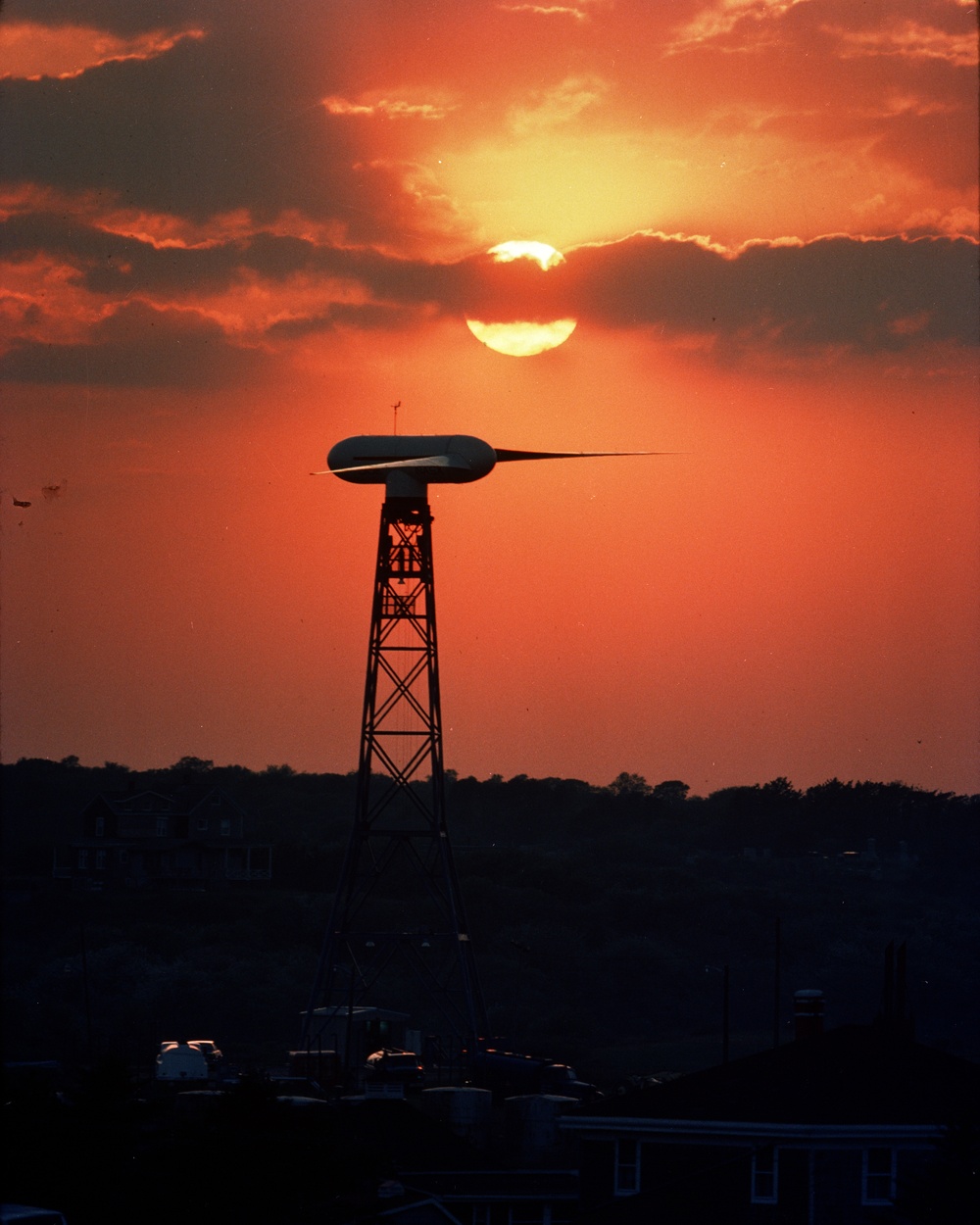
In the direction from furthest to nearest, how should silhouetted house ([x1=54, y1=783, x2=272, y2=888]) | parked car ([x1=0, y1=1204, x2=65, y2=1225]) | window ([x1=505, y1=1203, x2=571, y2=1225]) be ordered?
silhouetted house ([x1=54, y1=783, x2=272, y2=888]), window ([x1=505, y1=1203, x2=571, y2=1225]), parked car ([x1=0, y1=1204, x2=65, y2=1225])

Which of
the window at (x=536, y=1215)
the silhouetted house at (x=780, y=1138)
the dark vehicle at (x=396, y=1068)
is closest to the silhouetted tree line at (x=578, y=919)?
the dark vehicle at (x=396, y=1068)

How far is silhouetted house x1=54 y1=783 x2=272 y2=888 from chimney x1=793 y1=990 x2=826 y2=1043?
63449 millimetres

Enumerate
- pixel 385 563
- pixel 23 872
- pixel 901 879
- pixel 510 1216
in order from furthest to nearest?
pixel 901 879, pixel 23 872, pixel 385 563, pixel 510 1216

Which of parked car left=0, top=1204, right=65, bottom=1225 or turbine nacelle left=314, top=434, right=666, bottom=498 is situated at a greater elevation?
turbine nacelle left=314, top=434, right=666, bottom=498

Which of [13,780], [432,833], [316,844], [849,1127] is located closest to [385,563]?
[432,833]

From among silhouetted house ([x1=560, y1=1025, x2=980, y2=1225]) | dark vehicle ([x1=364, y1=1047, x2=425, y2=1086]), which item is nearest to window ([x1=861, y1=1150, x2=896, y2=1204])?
silhouetted house ([x1=560, y1=1025, x2=980, y2=1225])

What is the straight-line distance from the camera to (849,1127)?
3219 cm

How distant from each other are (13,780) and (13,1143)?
9103 centimetres

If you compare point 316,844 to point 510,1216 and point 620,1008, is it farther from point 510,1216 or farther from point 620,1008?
point 510,1216

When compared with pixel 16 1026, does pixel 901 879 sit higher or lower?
higher

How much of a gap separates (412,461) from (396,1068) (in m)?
15.8

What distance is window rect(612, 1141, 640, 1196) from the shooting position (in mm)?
33625

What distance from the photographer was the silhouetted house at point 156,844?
10012cm

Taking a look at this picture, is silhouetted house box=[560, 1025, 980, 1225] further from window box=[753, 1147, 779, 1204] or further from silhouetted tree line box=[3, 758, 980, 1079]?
silhouetted tree line box=[3, 758, 980, 1079]
